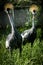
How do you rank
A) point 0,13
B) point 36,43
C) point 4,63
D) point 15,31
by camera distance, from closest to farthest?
1. point 4,63
2. point 36,43
3. point 15,31
4. point 0,13

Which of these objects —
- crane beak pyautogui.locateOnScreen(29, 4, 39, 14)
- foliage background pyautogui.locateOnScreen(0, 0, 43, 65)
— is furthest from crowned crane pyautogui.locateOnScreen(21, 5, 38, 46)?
foliage background pyautogui.locateOnScreen(0, 0, 43, 65)

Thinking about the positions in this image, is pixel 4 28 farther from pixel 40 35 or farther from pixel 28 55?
pixel 28 55

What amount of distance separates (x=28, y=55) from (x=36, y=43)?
11.4 inches

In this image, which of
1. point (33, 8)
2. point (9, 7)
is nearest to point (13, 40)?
point (9, 7)

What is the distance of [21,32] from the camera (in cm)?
439

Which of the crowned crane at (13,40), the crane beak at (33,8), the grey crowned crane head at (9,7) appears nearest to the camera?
the crowned crane at (13,40)

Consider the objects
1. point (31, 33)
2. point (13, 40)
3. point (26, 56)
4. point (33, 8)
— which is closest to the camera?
point (26, 56)

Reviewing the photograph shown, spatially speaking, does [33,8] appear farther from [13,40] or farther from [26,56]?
[26,56]

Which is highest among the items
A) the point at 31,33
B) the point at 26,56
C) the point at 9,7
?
the point at 9,7

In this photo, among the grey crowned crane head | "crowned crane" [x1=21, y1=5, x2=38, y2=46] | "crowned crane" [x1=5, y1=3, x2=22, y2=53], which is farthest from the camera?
the grey crowned crane head

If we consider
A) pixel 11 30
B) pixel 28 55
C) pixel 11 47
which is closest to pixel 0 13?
pixel 11 30

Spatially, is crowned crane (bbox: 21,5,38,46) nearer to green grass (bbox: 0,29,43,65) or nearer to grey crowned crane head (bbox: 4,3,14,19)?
grey crowned crane head (bbox: 4,3,14,19)

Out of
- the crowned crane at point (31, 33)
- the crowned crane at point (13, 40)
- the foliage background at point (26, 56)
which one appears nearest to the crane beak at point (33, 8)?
the crowned crane at point (31, 33)

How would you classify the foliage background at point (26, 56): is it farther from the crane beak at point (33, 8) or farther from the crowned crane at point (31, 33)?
the crane beak at point (33, 8)
